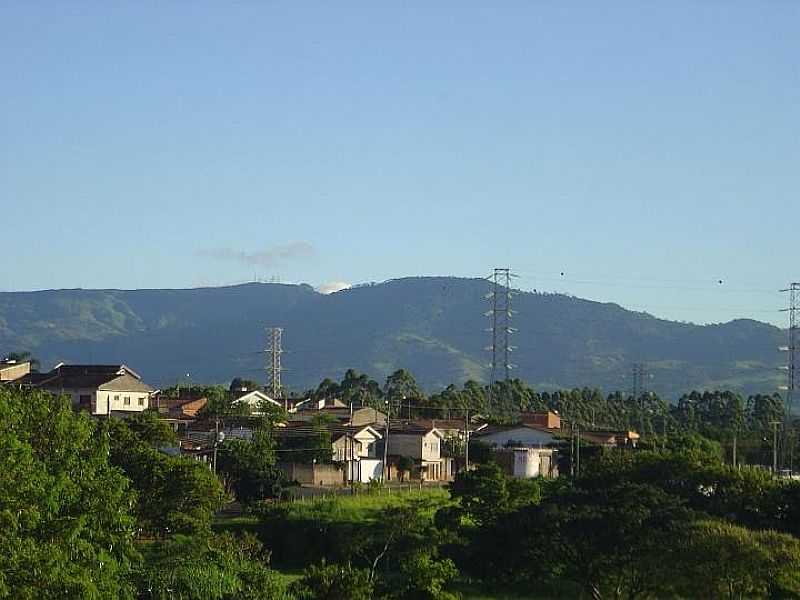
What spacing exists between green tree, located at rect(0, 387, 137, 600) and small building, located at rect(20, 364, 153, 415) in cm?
3164

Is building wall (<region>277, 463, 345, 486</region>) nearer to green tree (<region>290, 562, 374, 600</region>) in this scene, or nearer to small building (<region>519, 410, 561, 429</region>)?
small building (<region>519, 410, 561, 429</region>)

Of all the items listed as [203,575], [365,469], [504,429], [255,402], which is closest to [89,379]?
[255,402]

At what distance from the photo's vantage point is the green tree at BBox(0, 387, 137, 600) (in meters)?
24.4

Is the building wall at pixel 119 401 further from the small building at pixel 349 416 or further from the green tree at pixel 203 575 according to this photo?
the green tree at pixel 203 575

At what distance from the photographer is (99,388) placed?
6525cm

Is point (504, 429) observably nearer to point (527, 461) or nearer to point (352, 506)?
point (527, 461)

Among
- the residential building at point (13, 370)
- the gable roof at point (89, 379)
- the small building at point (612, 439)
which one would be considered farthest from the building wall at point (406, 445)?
the residential building at point (13, 370)

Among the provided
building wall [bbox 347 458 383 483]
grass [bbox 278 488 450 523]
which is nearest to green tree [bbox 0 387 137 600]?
grass [bbox 278 488 450 523]

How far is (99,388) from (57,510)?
38357 millimetres

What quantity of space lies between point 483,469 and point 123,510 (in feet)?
51.8

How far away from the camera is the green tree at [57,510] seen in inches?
960

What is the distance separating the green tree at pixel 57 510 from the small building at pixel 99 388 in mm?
31644

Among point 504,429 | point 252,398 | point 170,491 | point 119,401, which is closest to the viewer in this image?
point 170,491

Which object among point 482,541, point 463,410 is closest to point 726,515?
point 482,541
